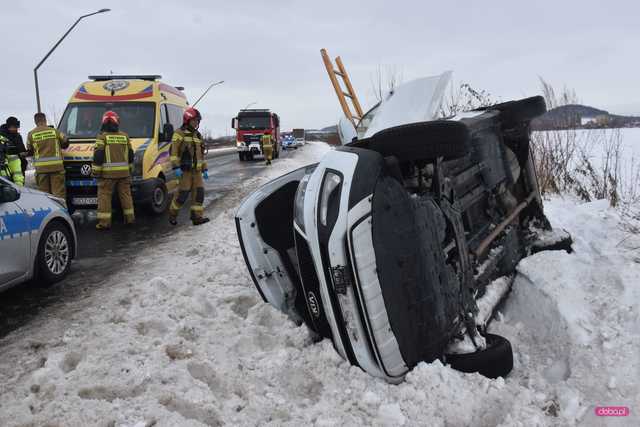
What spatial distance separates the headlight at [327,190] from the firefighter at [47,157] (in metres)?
6.33

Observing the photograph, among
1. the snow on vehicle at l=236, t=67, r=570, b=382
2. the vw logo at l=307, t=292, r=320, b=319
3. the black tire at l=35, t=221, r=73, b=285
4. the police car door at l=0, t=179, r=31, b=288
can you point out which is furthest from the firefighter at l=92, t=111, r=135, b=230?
the vw logo at l=307, t=292, r=320, b=319

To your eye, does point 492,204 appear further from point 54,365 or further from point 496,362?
point 54,365

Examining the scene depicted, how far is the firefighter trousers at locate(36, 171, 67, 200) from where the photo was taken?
7071 mm

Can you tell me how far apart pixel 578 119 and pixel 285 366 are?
629 cm

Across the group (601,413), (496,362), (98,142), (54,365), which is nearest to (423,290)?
(496,362)

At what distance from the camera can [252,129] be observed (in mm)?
23984

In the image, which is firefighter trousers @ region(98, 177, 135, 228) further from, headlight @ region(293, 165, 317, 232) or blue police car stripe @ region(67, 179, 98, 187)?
headlight @ region(293, 165, 317, 232)

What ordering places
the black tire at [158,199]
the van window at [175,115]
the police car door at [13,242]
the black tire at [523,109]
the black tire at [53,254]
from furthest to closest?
the van window at [175,115], the black tire at [158,199], the black tire at [53,254], the police car door at [13,242], the black tire at [523,109]

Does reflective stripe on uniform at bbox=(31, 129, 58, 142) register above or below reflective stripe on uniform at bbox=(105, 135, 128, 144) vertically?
above

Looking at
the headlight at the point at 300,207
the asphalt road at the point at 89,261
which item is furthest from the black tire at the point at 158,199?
the headlight at the point at 300,207

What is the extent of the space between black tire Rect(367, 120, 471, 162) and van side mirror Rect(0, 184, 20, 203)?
3.22m

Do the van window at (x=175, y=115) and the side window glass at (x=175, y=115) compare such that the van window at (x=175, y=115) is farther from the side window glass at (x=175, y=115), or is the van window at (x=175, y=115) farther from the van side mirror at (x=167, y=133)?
the van side mirror at (x=167, y=133)

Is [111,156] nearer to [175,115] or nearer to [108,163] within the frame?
[108,163]

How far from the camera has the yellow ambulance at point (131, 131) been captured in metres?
7.40
